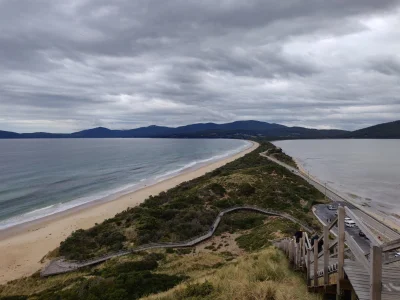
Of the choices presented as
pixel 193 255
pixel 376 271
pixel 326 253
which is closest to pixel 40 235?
pixel 193 255

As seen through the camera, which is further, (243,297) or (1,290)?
(1,290)

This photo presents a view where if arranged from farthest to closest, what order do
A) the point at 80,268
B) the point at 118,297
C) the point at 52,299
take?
the point at 80,268
the point at 52,299
the point at 118,297

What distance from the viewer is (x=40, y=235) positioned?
31.9 meters

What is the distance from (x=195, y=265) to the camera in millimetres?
17297

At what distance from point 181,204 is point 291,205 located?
12.2 metres

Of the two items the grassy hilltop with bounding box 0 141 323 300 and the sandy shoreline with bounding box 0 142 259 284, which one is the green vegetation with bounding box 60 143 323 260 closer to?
the grassy hilltop with bounding box 0 141 323 300

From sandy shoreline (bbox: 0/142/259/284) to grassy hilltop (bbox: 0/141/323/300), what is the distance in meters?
2.44

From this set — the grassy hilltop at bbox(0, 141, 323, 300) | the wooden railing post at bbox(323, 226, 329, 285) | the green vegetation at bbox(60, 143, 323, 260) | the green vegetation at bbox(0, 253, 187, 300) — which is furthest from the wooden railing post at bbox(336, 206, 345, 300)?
the green vegetation at bbox(60, 143, 323, 260)

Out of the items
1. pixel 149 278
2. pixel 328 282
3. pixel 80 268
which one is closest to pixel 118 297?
pixel 149 278

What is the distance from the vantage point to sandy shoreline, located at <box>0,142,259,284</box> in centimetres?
2417

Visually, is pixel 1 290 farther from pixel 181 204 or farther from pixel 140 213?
pixel 181 204

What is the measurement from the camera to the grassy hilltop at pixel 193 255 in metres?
8.98

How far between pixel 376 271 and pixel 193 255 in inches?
677

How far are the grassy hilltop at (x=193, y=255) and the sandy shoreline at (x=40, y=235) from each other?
8.02 feet
